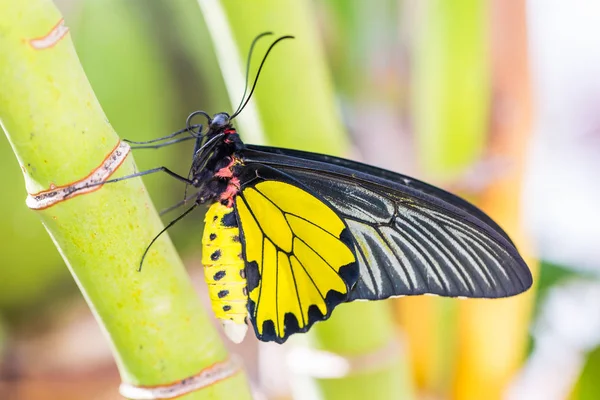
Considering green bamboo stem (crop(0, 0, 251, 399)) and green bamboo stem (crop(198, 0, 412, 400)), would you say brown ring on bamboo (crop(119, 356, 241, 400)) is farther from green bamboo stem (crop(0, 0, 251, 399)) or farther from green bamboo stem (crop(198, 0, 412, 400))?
green bamboo stem (crop(198, 0, 412, 400))

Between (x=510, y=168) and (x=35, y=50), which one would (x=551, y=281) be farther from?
(x=35, y=50)

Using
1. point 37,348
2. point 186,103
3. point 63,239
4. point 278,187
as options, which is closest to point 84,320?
point 37,348

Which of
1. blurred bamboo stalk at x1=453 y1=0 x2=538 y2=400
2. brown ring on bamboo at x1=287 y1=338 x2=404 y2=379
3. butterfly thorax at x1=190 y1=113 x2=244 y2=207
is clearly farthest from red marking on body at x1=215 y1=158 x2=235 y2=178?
blurred bamboo stalk at x1=453 y1=0 x2=538 y2=400

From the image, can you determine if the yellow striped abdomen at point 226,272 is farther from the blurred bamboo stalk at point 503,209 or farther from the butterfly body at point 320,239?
the blurred bamboo stalk at point 503,209

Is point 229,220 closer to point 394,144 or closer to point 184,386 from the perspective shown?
point 184,386

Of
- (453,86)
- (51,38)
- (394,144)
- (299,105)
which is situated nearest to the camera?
(51,38)

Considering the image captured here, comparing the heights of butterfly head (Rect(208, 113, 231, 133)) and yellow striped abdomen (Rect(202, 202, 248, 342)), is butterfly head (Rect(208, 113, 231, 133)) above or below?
above

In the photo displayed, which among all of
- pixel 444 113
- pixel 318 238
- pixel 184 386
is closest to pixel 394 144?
pixel 444 113
